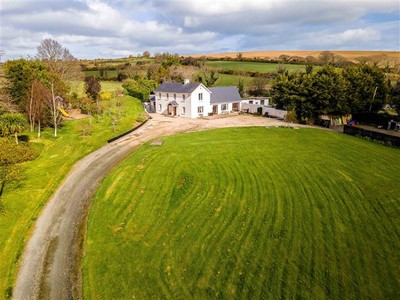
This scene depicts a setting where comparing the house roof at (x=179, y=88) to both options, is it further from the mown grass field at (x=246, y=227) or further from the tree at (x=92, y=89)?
the mown grass field at (x=246, y=227)

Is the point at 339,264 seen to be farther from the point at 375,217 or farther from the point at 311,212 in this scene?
the point at 375,217

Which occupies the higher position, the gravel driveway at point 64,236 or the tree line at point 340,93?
the tree line at point 340,93

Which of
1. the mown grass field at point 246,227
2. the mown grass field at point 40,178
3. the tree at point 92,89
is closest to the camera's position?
the mown grass field at point 246,227

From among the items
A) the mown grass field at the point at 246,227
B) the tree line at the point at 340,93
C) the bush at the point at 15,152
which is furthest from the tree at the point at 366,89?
the bush at the point at 15,152

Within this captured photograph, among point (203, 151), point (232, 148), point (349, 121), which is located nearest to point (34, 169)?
point (203, 151)

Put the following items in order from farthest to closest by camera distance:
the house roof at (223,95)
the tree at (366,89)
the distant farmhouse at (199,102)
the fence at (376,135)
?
the house roof at (223,95), the distant farmhouse at (199,102), the tree at (366,89), the fence at (376,135)
